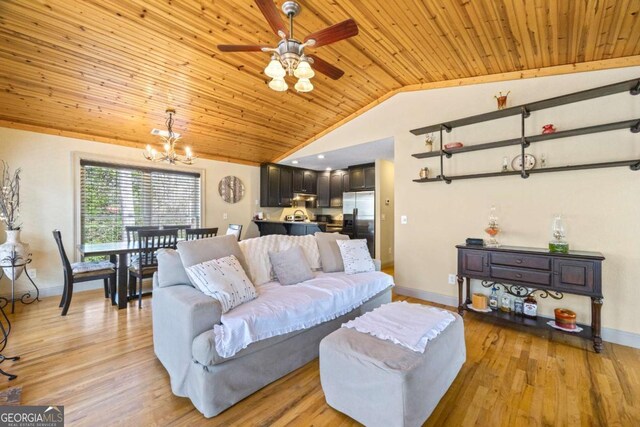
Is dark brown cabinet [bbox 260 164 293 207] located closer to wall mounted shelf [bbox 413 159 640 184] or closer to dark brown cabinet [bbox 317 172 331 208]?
dark brown cabinet [bbox 317 172 331 208]

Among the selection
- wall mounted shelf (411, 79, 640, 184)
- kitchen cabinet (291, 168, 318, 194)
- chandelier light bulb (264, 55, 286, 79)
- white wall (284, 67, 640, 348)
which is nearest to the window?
kitchen cabinet (291, 168, 318, 194)

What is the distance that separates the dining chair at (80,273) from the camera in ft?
10.3

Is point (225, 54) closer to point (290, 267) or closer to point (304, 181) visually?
point (290, 267)

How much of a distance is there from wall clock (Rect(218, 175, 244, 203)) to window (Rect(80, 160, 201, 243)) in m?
0.52

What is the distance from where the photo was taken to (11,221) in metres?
3.45

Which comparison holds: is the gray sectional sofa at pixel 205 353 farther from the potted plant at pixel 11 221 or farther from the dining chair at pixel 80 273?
the potted plant at pixel 11 221

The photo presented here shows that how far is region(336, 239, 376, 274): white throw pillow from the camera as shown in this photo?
3.03m

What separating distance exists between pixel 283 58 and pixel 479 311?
10.6 ft

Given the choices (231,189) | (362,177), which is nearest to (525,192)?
(362,177)

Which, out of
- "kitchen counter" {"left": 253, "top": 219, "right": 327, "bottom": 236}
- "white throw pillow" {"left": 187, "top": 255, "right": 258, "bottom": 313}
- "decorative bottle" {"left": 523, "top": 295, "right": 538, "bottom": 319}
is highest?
→ "kitchen counter" {"left": 253, "top": 219, "right": 327, "bottom": 236}

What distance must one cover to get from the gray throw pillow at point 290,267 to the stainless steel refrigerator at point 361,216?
3.26m

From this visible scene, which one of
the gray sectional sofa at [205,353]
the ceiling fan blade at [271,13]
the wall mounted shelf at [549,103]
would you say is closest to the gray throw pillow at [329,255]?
the gray sectional sofa at [205,353]

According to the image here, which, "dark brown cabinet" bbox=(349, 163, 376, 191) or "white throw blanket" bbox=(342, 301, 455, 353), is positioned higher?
"dark brown cabinet" bbox=(349, 163, 376, 191)

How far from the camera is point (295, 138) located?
545 cm
